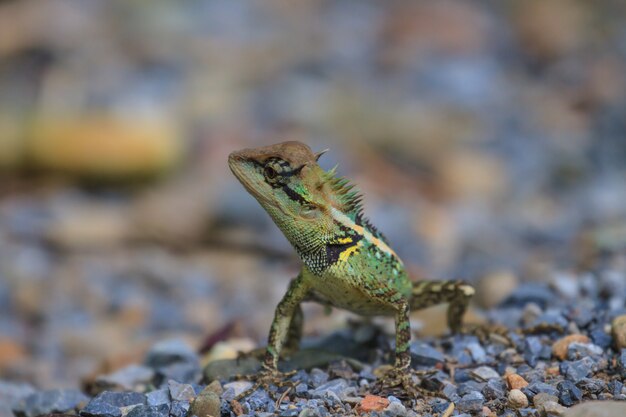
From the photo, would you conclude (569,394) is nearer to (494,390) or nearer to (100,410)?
(494,390)

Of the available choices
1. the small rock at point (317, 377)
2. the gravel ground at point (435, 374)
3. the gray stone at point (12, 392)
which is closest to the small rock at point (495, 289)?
the gravel ground at point (435, 374)

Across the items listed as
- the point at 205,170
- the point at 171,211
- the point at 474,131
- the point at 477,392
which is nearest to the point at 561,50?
the point at 474,131

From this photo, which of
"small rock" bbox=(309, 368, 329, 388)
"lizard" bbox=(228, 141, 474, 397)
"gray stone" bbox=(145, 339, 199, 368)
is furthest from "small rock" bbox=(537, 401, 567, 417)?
"gray stone" bbox=(145, 339, 199, 368)

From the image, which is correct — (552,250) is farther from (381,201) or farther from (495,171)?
(495,171)

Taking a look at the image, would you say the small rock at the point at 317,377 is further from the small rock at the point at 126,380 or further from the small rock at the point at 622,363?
the small rock at the point at 622,363

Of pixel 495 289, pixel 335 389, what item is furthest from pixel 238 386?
pixel 495 289
